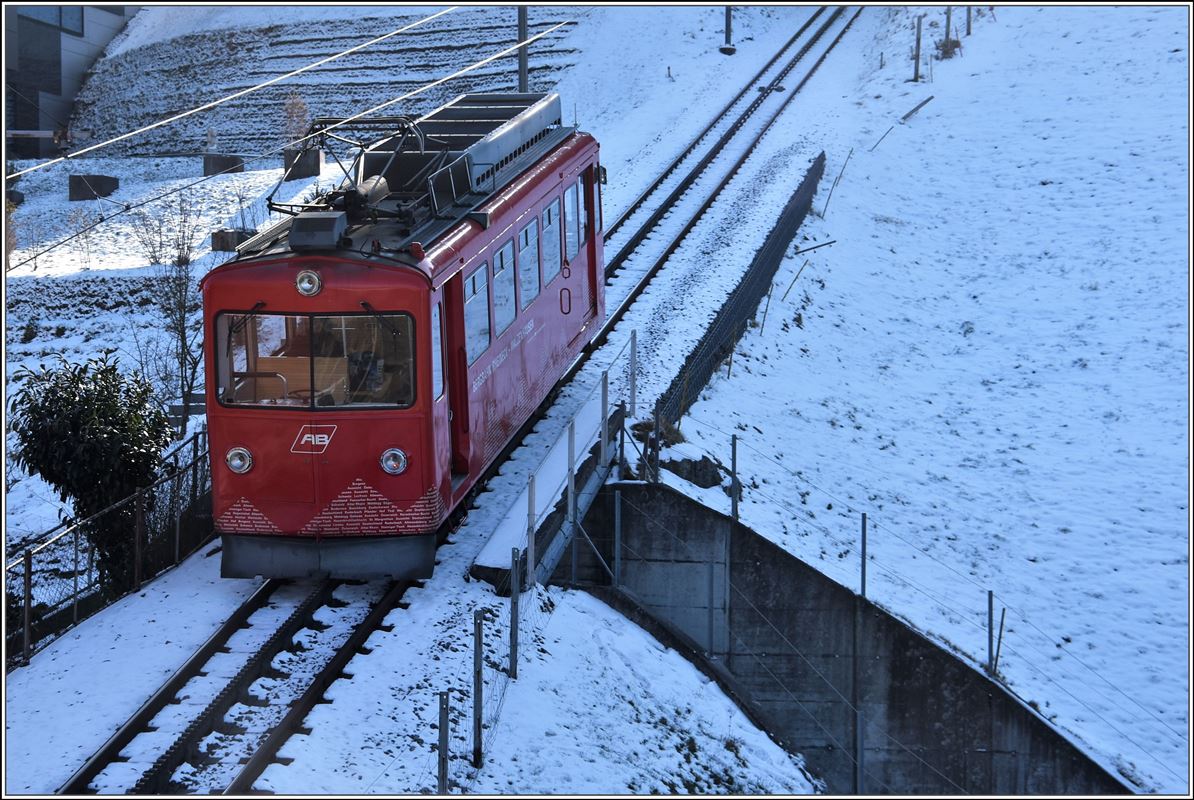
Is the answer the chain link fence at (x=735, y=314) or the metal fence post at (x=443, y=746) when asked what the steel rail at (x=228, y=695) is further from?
the chain link fence at (x=735, y=314)

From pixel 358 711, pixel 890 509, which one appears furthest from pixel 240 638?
pixel 890 509

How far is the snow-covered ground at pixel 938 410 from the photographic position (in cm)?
1095

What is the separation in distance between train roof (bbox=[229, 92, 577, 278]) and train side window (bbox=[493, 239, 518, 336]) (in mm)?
538

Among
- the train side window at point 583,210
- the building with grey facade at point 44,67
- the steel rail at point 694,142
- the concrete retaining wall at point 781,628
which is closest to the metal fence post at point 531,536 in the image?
the concrete retaining wall at point 781,628

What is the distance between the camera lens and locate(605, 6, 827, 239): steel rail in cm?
2494

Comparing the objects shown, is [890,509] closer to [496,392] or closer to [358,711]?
[496,392]

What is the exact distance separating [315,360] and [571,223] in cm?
581

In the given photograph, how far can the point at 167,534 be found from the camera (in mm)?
12969

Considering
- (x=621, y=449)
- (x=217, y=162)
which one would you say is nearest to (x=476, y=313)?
(x=621, y=449)

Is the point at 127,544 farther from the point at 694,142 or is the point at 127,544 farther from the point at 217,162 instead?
the point at 217,162

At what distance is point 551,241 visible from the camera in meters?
15.4

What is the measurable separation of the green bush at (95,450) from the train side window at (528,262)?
3938mm

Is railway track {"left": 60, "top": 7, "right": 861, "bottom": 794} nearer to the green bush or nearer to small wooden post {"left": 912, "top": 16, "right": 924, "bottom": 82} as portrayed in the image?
the green bush

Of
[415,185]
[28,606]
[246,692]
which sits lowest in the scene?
[246,692]
